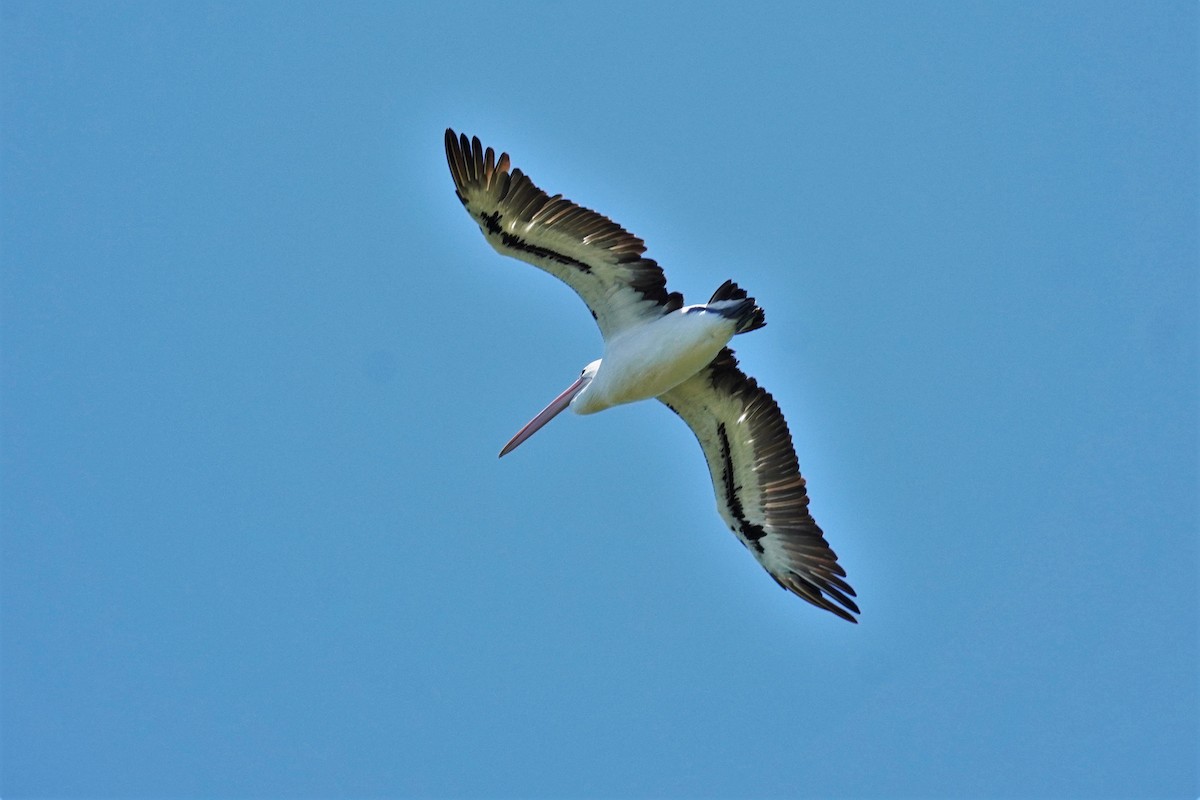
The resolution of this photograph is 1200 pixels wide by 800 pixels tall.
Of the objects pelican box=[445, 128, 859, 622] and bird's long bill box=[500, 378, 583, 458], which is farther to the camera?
bird's long bill box=[500, 378, 583, 458]

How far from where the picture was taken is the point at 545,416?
58.0 ft

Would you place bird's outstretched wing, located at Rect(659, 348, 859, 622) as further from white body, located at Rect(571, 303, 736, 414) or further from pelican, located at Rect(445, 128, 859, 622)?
white body, located at Rect(571, 303, 736, 414)

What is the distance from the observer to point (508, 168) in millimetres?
15492

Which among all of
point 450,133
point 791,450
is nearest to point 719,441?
point 791,450

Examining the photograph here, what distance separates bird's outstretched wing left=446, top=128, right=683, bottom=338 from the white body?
0.27m

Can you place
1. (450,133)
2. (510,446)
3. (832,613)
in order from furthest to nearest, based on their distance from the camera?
1. (510,446)
2. (832,613)
3. (450,133)

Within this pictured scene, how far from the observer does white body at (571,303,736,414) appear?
15.8m

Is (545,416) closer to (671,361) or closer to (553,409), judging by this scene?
(553,409)

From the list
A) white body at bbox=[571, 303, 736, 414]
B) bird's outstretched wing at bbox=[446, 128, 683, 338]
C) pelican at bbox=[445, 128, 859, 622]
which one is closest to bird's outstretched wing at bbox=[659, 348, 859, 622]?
pelican at bbox=[445, 128, 859, 622]

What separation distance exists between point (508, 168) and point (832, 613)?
18.8 ft

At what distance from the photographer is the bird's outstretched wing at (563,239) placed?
15.5m

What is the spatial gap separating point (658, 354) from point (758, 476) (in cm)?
218

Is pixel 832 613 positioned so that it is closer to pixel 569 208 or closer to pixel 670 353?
pixel 670 353

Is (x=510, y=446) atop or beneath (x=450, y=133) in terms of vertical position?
beneath
